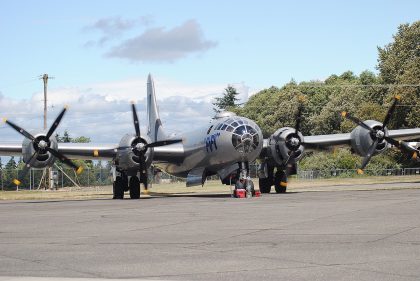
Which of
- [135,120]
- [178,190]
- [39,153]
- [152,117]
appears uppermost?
[152,117]

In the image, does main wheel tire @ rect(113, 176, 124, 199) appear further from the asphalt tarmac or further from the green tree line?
the asphalt tarmac

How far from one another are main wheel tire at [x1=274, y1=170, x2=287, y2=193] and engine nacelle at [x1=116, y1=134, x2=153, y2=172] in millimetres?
7979

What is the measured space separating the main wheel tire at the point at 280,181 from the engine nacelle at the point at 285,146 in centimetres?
96

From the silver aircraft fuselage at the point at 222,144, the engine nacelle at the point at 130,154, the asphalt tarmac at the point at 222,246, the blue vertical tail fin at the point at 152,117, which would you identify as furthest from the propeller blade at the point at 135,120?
the asphalt tarmac at the point at 222,246

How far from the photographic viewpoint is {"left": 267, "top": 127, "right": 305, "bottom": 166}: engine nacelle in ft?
129

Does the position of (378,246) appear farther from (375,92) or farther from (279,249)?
(375,92)

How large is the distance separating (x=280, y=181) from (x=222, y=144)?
20.5 ft

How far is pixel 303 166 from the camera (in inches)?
3802

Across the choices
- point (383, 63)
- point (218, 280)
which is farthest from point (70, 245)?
point (383, 63)

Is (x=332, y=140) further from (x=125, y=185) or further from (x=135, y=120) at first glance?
(x=125, y=185)

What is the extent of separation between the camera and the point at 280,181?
40594 mm

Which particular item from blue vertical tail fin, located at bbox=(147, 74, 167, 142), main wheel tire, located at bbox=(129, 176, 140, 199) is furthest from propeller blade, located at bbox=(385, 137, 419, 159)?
blue vertical tail fin, located at bbox=(147, 74, 167, 142)

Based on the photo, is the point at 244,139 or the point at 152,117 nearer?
the point at 244,139

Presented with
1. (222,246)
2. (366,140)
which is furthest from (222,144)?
(222,246)
